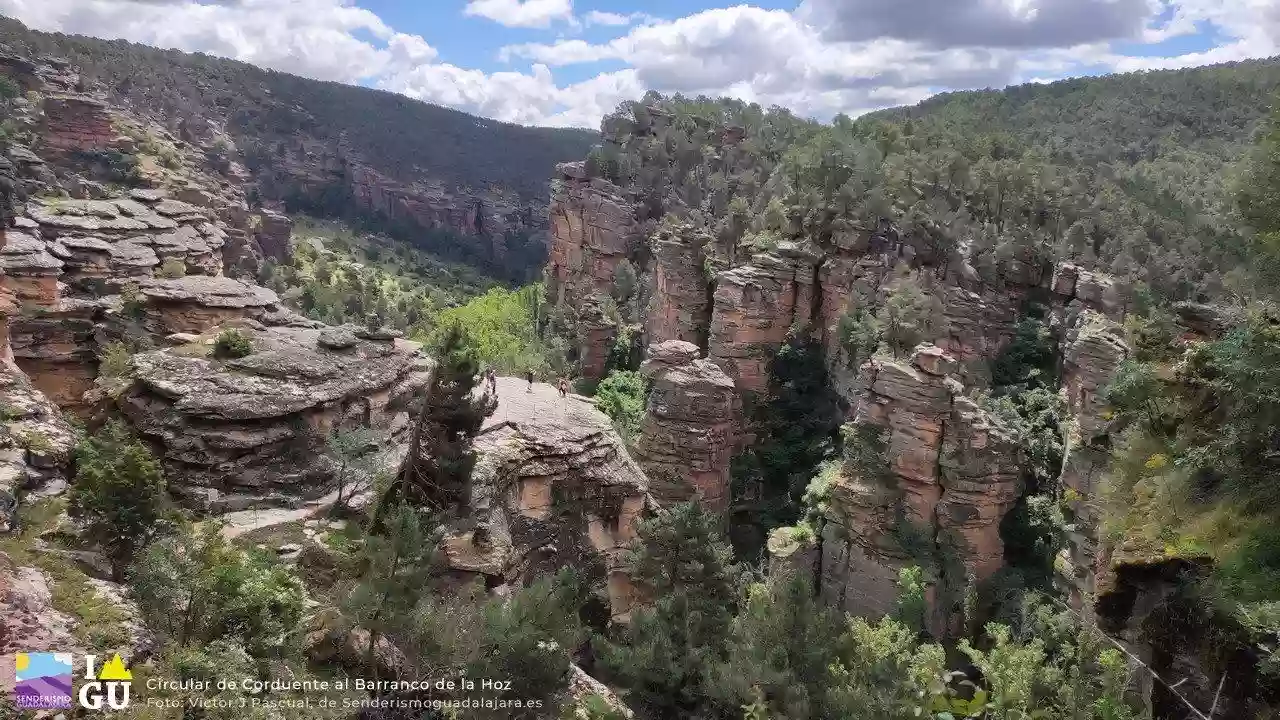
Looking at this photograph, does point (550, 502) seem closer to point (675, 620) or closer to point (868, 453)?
point (675, 620)

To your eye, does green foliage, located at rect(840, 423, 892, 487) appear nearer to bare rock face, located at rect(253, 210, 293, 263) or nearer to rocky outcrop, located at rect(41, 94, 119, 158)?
rocky outcrop, located at rect(41, 94, 119, 158)

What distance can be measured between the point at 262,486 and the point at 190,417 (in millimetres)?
2417

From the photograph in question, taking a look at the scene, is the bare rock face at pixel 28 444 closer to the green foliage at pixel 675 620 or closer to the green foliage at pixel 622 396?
the green foliage at pixel 675 620

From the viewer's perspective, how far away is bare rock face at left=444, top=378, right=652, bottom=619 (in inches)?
685

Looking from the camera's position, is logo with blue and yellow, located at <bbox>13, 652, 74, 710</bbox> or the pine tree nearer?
logo with blue and yellow, located at <bbox>13, 652, 74, 710</bbox>

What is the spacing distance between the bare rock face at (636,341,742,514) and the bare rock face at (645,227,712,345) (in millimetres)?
18602

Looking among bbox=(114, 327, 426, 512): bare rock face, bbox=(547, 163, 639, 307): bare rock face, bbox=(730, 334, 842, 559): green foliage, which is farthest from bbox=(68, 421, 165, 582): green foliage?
bbox=(547, 163, 639, 307): bare rock face

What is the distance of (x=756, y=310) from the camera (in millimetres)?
48188

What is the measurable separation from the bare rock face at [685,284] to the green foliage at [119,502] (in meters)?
42.3

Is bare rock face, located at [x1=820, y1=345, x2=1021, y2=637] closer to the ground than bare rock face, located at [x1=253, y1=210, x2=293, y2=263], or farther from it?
closer to the ground

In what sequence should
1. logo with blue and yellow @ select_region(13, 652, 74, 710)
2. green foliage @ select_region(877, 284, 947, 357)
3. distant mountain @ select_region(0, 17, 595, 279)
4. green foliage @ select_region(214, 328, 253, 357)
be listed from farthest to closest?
distant mountain @ select_region(0, 17, 595, 279) < green foliage @ select_region(877, 284, 947, 357) < green foliage @ select_region(214, 328, 253, 357) < logo with blue and yellow @ select_region(13, 652, 74, 710)

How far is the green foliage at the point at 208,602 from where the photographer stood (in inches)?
436

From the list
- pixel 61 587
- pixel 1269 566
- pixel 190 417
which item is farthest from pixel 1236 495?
pixel 190 417

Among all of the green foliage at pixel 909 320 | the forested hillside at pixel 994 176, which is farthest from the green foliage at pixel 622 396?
the green foliage at pixel 909 320
